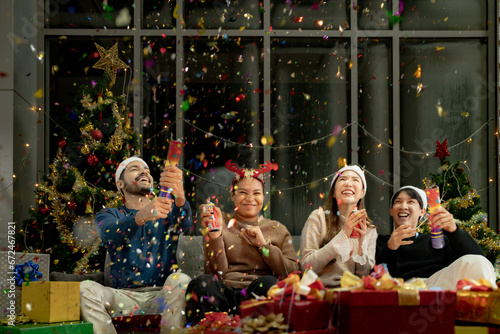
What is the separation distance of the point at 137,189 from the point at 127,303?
2.85 ft

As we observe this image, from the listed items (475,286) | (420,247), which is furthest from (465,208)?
(475,286)

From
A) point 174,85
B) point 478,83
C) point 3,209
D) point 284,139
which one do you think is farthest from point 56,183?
point 478,83

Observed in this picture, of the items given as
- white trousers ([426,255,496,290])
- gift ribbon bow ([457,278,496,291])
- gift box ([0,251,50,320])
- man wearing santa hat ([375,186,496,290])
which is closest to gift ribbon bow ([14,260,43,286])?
gift box ([0,251,50,320])

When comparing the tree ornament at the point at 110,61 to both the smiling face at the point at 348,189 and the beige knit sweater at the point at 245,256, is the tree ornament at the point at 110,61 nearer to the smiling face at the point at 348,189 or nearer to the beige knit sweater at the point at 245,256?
the beige knit sweater at the point at 245,256

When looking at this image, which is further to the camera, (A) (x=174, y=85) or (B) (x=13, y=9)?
(A) (x=174, y=85)

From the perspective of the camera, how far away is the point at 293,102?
7.04 meters

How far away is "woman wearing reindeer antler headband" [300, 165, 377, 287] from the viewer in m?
4.01

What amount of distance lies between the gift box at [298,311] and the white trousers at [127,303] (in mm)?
1081

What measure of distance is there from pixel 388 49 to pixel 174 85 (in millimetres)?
2428

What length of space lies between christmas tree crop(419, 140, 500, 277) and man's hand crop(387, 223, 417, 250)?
4.24 ft

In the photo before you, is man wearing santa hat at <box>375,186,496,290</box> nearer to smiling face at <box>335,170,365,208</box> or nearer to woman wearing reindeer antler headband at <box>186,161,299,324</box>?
Result: smiling face at <box>335,170,365,208</box>

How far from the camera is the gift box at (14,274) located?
13.0ft

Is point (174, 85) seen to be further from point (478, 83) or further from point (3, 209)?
point (478, 83)

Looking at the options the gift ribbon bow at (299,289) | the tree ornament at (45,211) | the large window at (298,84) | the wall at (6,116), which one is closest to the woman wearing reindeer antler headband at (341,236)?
the gift ribbon bow at (299,289)
